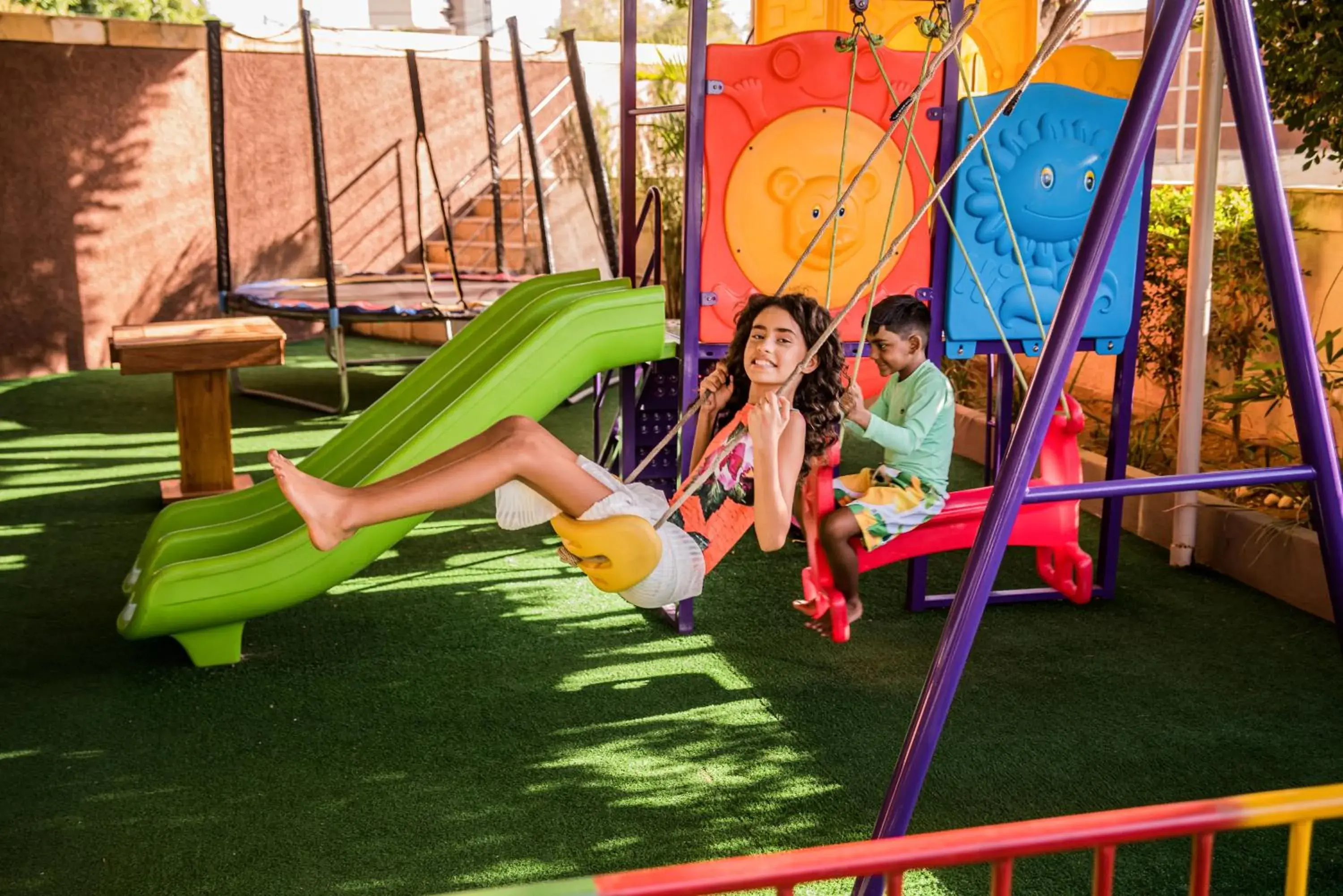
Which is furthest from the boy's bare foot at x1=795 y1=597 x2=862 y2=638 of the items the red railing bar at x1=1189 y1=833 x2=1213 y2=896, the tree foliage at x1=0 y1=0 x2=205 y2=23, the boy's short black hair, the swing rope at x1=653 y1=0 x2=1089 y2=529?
the tree foliage at x1=0 y1=0 x2=205 y2=23

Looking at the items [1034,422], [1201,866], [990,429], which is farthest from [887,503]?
[1201,866]

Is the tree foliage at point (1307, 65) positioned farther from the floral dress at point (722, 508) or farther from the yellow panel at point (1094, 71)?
the floral dress at point (722, 508)

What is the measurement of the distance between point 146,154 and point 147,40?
0.84m

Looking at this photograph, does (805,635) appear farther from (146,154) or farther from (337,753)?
(146,154)

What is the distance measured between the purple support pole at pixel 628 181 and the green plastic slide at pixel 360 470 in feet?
1.03

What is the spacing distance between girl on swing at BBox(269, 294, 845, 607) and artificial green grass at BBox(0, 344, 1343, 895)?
0.62 meters

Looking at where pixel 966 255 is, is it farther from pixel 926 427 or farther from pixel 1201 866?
pixel 1201 866

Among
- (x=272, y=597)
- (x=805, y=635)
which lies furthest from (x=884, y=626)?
(x=272, y=597)

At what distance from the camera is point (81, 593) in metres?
4.58

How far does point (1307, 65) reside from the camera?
4.53 m

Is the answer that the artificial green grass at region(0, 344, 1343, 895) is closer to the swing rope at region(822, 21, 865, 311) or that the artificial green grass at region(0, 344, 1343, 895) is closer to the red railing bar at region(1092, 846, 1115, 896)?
the swing rope at region(822, 21, 865, 311)

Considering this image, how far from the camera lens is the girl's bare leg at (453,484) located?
260 cm

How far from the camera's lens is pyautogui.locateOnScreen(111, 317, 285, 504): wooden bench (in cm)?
564

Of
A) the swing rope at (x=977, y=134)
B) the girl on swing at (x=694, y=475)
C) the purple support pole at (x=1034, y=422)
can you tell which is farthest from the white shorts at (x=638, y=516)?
the purple support pole at (x=1034, y=422)
